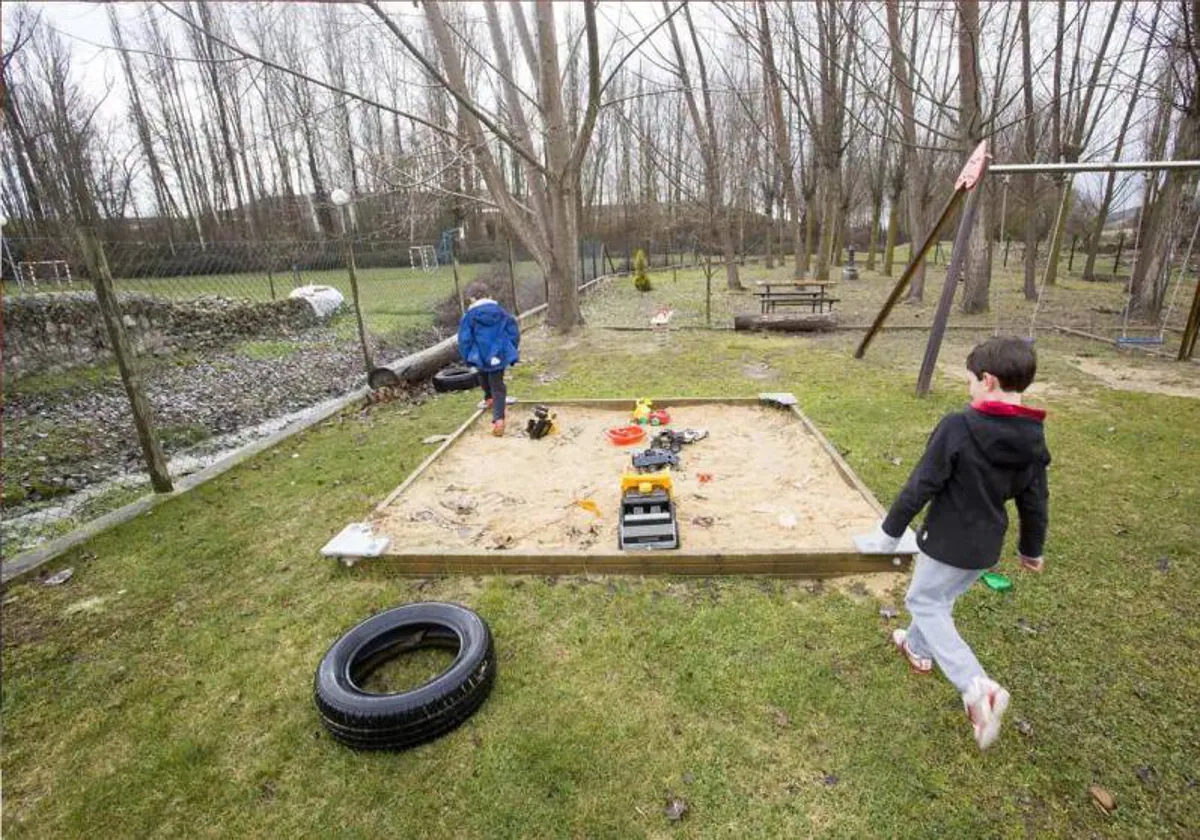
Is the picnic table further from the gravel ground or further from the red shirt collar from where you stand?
the red shirt collar

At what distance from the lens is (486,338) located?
5887mm

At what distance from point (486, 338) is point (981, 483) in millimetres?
4602

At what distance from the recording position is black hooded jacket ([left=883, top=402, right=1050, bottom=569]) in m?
2.19

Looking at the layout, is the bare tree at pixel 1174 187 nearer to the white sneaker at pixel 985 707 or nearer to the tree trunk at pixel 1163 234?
the tree trunk at pixel 1163 234

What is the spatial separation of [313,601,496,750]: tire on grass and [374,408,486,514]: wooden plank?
4.81 ft

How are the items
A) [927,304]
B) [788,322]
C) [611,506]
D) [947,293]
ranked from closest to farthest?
[611,506], [947,293], [788,322], [927,304]

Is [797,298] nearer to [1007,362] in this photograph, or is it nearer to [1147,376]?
[1147,376]

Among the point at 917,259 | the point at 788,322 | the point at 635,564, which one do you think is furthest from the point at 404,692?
the point at 788,322

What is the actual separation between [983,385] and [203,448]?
743 cm

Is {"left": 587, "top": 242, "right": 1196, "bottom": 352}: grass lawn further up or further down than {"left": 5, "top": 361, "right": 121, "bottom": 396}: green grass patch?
further down

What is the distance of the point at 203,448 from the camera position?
6637 millimetres

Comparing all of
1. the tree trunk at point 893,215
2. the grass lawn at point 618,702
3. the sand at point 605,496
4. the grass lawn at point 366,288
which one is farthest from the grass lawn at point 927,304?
the grass lawn at point 618,702

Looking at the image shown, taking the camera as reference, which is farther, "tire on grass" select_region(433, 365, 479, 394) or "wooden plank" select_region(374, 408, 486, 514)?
"tire on grass" select_region(433, 365, 479, 394)

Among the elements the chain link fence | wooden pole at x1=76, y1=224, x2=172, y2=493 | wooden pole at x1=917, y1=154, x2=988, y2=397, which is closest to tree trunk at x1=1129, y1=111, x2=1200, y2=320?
wooden pole at x1=917, y1=154, x2=988, y2=397
